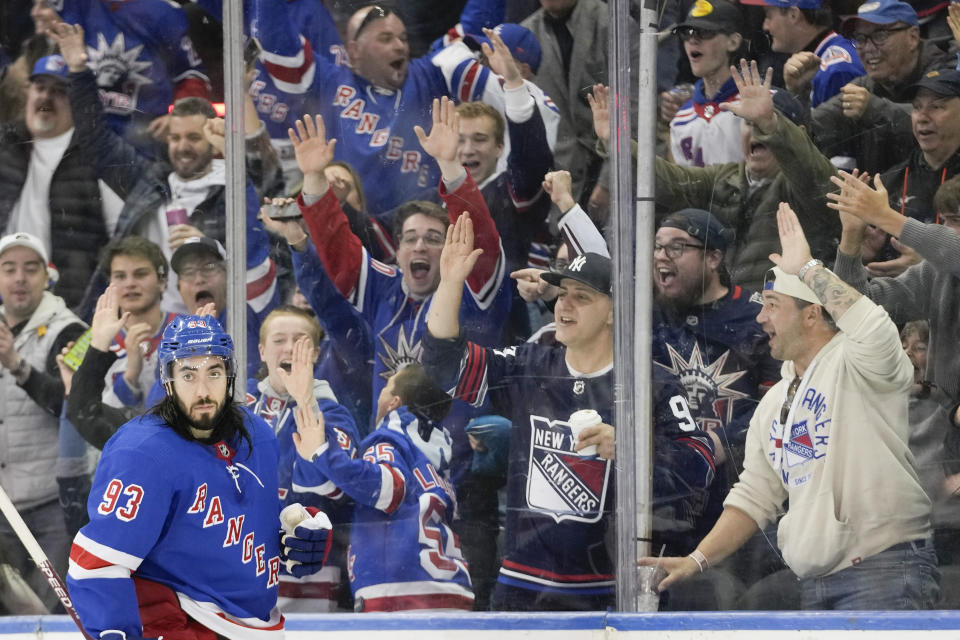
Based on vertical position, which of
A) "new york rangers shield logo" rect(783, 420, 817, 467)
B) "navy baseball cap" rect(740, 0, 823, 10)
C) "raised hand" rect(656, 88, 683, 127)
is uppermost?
"navy baseball cap" rect(740, 0, 823, 10)

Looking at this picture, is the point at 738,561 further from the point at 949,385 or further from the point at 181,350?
the point at 181,350

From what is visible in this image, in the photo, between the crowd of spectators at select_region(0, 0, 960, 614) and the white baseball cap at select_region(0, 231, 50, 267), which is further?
the white baseball cap at select_region(0, 231, 50, 267)

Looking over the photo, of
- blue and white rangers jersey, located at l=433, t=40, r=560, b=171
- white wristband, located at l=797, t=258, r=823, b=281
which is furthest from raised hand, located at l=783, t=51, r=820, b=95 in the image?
blue and white rangers jersey, located at l=433, t=40, r=560, b=171

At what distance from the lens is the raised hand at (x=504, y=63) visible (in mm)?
3377

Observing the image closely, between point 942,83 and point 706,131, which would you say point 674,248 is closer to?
point 706,131

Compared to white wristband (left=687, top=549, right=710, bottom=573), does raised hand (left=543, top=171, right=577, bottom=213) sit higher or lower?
higher

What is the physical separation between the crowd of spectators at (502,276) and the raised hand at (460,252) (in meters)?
0.02

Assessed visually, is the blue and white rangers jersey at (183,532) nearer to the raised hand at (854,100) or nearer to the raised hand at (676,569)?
the raised hand at (676,569)

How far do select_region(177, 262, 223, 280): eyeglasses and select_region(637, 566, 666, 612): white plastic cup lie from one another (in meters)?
1.63

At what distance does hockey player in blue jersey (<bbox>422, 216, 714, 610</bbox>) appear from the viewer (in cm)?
331

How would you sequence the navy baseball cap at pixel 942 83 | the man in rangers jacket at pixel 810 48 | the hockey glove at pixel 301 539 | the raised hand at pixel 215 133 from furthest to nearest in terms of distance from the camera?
the raised hand at pixel 215 133, the man in rangers jacket at pixel 810 48, the navy baseball cap at pixel 942 83, the hockey glove at pixel 301 539

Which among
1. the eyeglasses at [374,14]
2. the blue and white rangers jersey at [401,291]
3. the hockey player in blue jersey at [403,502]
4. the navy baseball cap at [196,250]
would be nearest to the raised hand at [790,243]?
the blue and white rangers jersey at [401,291]

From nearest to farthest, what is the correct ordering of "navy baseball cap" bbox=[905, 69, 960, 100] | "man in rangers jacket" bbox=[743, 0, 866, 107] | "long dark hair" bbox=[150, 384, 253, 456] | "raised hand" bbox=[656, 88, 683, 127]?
"long dark hair" bbox=[150, 384, 253, 456], "navy baseball cap" bbox=[905, 69, 960, 100], "man in rangers jacket" bbox=[743, 0, 866, 107], "raised hand" bbox=[656, 88, 683, 127]

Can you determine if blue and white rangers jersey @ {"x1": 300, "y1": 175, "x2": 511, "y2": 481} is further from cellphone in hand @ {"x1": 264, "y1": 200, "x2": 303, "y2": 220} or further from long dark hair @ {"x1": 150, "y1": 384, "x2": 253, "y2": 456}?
long dark hair @ {"x1": 150, "y1": 384, "x2": 253, "y2": 456}
